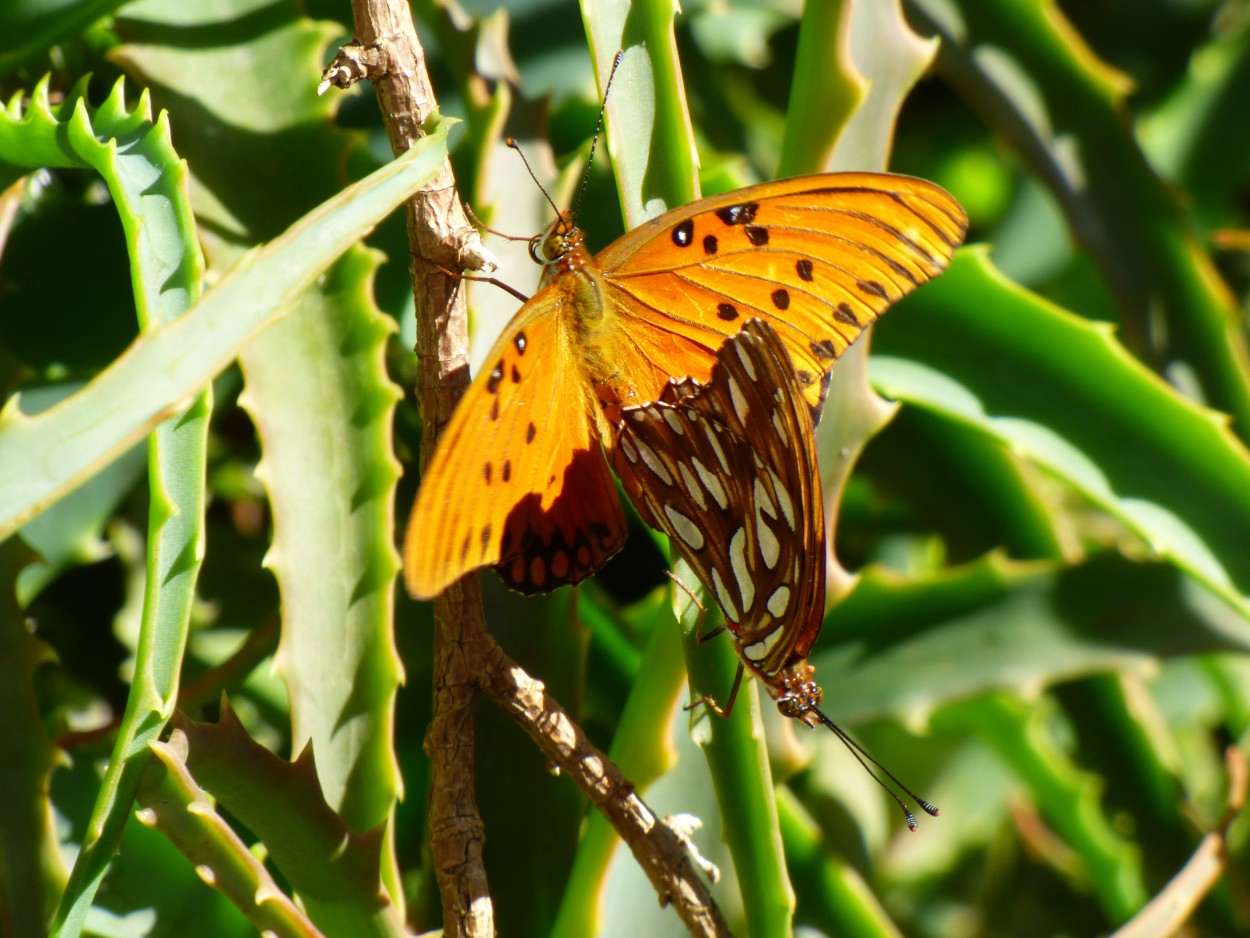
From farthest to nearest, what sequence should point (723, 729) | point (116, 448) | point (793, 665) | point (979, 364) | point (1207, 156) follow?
point (1207, 156) → point (979, 364) → point (793, 665) → point (723, 729) → point (116, 448)

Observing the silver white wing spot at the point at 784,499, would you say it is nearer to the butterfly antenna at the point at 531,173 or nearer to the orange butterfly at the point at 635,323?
the orange butterfly at the point at 635,323

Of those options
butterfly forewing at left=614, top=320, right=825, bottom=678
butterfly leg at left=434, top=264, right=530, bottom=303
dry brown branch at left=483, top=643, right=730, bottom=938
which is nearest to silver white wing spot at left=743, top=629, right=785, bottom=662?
butterfly forewing at left=614, top=320, right=825, bottom=678

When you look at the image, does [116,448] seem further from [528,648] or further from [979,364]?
[979,364]

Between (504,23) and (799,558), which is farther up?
(504,23)

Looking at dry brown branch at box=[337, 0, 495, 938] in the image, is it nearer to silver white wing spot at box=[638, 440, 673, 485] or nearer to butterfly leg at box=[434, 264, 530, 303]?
butterfly leg at box=[434, 264, 530, 303]

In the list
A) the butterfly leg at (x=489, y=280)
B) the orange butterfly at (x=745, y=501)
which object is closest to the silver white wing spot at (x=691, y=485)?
the orange butterfly at (x=745, y=501)

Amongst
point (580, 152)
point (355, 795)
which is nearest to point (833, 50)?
point (580, 152)

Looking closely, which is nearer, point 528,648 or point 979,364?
point 528,648
